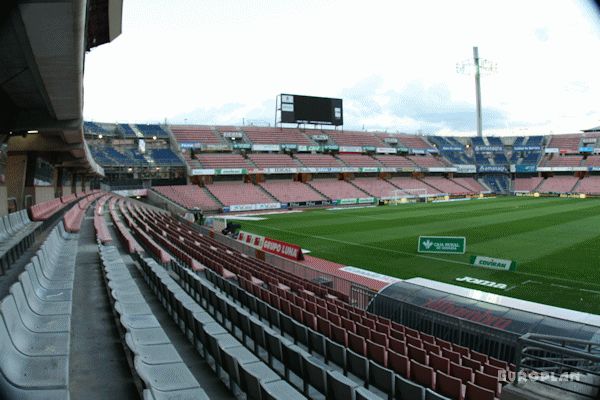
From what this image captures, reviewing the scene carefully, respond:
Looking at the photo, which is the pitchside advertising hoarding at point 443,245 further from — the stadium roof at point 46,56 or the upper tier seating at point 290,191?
the upper tier seating at point 290,191

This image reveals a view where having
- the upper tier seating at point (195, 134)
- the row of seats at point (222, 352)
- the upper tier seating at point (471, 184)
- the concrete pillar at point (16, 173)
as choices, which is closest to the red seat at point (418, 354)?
the row of seats at point (222, 352)

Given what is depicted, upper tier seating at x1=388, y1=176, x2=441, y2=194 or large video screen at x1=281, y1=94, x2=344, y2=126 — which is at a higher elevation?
large video screen at x1=281, y1=94, x2=344, y2=126

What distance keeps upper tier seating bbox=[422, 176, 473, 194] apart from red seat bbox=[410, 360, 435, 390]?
64999 millimetres

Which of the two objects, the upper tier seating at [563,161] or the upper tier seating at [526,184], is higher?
the upper tier seating at [563,161]

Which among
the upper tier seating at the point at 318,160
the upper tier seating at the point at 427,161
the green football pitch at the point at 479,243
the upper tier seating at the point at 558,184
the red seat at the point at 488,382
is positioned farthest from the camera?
the upper tier seating at the point at 427,161

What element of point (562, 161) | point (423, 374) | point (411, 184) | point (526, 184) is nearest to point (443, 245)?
point (423, 374)

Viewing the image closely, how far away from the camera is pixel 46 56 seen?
21.2 ft

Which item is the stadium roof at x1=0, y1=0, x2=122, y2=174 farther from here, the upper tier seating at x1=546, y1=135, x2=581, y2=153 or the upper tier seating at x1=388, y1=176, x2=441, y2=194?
the upper tier seating at x1=546, y1=135, x2=581, y2=153

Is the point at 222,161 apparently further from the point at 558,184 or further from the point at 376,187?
the point at 558,184

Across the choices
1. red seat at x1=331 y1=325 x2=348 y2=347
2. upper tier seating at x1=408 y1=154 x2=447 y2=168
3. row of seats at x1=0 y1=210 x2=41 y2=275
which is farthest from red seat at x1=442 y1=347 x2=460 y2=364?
upper tier seating at x1=408 y1=154 x2=447 y2=168

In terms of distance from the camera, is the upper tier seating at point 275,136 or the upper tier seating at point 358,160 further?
the upper tier seating at point 358,160

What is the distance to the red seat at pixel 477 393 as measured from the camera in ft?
16.8

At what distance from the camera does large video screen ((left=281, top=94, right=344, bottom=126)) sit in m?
63.4

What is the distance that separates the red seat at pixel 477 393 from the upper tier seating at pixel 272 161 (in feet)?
179
